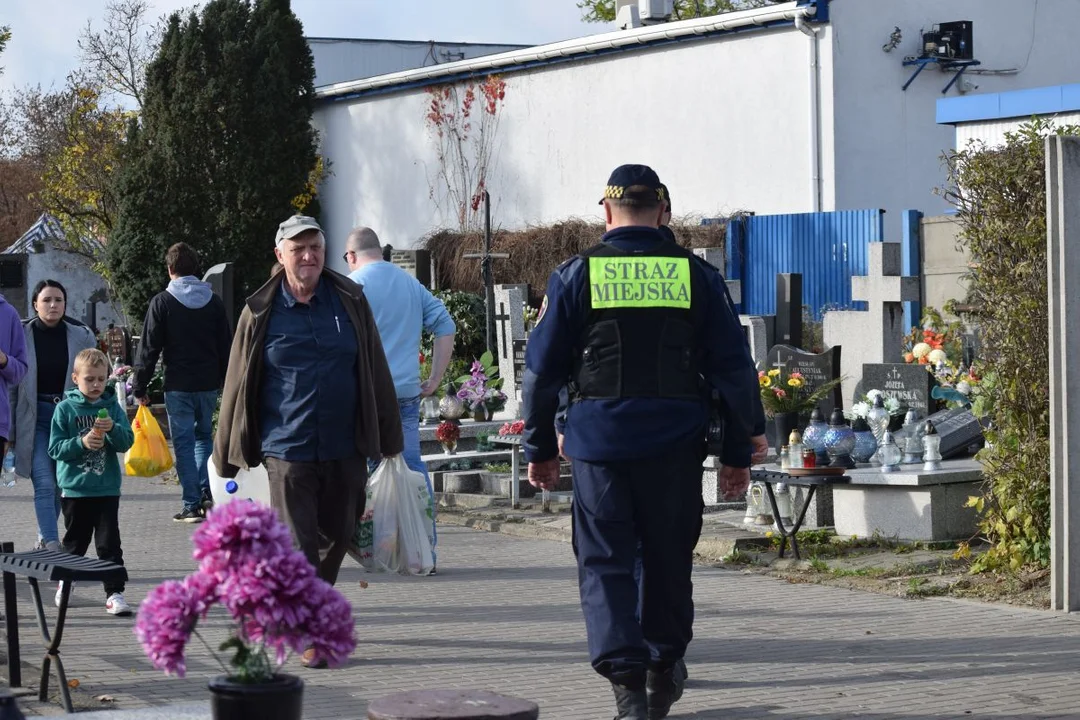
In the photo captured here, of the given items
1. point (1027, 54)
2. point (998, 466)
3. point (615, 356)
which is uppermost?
point (1027, 54)

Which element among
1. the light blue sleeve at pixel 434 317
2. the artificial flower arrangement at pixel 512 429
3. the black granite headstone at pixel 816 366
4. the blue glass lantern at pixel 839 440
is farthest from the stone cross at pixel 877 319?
the light blue sleeve at pixel 434 317

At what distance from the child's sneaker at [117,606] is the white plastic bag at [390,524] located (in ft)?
4.12

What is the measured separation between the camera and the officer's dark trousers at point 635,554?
5727mm

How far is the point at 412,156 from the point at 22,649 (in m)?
25.8

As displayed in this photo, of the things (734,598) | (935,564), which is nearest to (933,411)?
(935,564)

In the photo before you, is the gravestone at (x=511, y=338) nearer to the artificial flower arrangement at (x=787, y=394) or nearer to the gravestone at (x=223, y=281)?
the gravestone at (x=223, y=281)

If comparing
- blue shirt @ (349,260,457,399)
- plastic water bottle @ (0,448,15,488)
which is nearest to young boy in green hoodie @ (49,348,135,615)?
blue shirt @ (349,260,457,399)

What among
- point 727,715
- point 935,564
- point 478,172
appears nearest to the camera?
point 727,715

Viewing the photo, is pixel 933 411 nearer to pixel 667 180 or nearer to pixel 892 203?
pixel 892 203

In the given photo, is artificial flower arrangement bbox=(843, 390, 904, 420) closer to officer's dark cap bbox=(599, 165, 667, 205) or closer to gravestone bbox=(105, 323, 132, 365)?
officer's dark cap bbox=(599, 165, 667, 205)

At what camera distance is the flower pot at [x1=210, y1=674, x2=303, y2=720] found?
3770 mm

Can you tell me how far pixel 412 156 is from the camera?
3281 cm

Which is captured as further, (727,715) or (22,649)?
(22,649)

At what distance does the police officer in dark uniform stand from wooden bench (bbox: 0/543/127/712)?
1.84 meters
